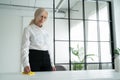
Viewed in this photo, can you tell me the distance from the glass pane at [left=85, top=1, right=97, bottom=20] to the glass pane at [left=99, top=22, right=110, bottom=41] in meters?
0.36

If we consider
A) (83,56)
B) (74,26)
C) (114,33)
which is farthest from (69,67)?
(114,33)

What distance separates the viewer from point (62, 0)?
4895 millimetres

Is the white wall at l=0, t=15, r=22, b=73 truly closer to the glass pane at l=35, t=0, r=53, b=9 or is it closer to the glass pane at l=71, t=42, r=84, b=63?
the glass pane at l=35, t=0, r=53, b=9

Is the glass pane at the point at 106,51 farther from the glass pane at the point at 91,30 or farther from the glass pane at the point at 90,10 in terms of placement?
the glass pane at the point at 90,10

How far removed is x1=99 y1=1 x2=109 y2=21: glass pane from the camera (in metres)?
5.15

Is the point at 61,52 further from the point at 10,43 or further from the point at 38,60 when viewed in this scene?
the point at 38,60

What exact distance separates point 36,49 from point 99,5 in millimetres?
3987

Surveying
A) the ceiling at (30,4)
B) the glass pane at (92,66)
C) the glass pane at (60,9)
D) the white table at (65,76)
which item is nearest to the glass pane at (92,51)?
the glass pane at (92,66)

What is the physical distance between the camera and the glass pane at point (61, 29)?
493cm

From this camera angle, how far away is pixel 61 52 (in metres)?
4.94

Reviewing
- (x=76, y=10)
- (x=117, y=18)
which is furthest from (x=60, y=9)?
(x=117, y=18)

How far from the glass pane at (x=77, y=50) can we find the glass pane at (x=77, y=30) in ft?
0.65

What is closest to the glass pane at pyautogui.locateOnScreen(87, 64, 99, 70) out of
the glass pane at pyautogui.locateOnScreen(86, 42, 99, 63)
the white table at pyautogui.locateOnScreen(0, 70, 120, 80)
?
the glass pane at pyautogui.locateOnScreen(86, 42, 99, 63)

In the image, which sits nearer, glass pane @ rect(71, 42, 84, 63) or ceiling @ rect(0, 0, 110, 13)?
A: glass pane @ rect(71, 42, 84, 63)
